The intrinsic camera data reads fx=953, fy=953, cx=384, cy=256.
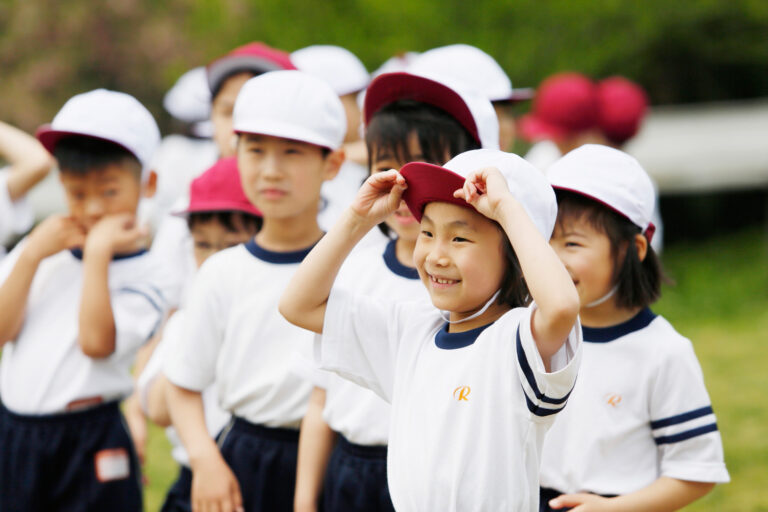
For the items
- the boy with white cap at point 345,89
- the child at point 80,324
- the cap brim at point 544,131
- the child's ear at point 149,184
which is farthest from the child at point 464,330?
the cap brim at point 544,131

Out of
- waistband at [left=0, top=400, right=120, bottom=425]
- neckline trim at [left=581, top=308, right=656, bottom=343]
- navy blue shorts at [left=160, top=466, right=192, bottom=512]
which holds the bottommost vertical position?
navy blue shorts at [left=160, top=466, right=192, bottom=512]

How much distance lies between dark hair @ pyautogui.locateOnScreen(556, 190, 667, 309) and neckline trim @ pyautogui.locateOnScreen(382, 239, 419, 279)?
1.34 feet

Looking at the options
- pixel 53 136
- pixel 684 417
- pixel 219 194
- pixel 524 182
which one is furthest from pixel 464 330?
pixel 53 136

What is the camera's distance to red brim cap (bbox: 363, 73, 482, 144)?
2553mm

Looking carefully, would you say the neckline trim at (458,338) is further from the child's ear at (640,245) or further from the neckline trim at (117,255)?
the neckline trim at (117,255)

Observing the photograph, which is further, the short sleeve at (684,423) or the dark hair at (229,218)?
the dark hair at (229,218)

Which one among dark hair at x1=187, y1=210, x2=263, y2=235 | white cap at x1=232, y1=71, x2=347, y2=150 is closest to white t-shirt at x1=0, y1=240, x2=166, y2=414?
dark hair at x1=187, y1=210, x2=263, y2=235

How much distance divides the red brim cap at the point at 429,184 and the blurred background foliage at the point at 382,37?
21.5 feet

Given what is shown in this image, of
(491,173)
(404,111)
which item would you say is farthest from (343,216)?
(404,111)

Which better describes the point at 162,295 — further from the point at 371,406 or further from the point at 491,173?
the point at 491,173

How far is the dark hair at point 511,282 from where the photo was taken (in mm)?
2004

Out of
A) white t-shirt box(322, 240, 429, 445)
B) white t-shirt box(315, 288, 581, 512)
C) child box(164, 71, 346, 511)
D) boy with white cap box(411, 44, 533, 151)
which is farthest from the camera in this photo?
boy with white cap box(411, 44, 533, 151)

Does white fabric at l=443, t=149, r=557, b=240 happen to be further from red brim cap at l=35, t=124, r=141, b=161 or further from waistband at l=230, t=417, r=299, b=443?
red brim cap at l=35, t=124, r=141, b=161

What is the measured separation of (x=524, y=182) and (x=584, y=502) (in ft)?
2.65
